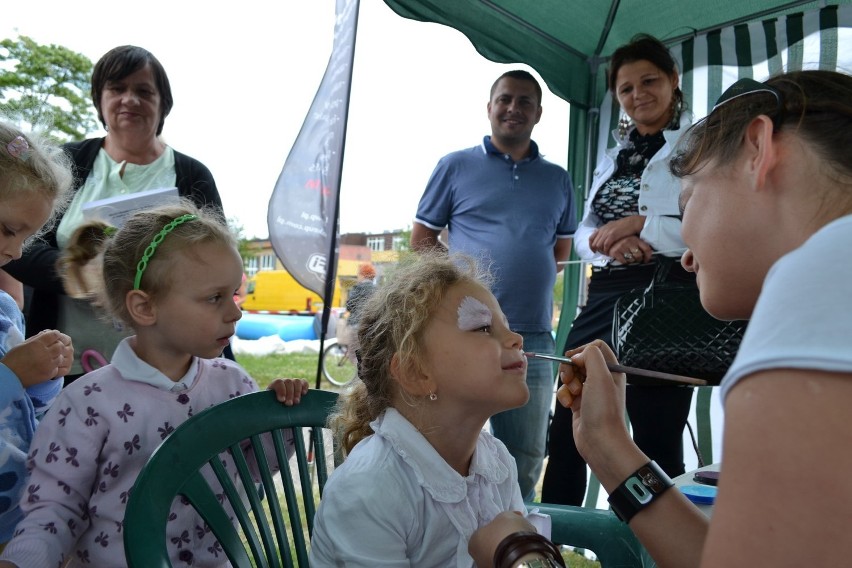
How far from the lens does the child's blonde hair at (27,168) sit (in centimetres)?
146

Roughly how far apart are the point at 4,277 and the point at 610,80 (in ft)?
6.76

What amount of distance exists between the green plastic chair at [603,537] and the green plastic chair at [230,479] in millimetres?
486

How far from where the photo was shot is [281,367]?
9883 millimetres

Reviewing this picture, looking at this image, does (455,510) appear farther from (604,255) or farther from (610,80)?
(610,80)

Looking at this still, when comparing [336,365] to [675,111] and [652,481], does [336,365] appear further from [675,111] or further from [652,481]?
[652,481]

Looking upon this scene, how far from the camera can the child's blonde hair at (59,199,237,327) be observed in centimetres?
151

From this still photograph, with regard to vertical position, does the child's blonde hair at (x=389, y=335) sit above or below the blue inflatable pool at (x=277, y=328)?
above

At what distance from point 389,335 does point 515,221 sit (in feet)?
4.75

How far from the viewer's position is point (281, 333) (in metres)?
13.6

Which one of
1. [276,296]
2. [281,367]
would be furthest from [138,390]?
[276,296]

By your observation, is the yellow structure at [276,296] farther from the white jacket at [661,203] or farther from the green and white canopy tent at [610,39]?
the white jacket at [661,203]

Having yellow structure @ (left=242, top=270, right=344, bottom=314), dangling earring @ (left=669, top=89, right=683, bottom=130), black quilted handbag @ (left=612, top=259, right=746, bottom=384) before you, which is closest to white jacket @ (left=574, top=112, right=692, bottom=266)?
dangling earring @ (left=669, top=89, right=683, bottom=130)

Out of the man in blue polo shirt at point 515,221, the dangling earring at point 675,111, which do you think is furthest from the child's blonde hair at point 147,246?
the dangling earring at point 675,111

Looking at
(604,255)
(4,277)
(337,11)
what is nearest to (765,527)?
(604,255)
